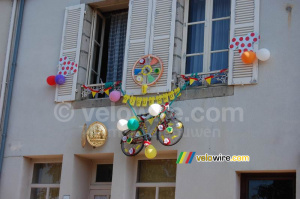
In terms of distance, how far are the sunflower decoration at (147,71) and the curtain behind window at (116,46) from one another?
2.60ft

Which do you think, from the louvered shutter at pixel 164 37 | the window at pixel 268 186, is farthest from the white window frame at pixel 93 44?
the window at pixel 268 186

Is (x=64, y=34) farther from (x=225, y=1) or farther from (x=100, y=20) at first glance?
(x=225, y=1)

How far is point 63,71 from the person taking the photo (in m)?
10.9

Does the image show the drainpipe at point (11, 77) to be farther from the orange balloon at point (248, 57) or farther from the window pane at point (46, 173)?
the orange balloon at point (248, 57)

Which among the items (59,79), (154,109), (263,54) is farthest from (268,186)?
(59,79)

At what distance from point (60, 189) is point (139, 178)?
1393 millimetres

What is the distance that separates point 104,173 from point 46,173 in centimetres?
115

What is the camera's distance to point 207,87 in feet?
31.5

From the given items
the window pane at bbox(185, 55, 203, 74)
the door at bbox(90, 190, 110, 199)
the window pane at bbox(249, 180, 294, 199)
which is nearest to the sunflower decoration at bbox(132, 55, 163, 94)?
the window pane at bbox(185, 55, 203, 74)

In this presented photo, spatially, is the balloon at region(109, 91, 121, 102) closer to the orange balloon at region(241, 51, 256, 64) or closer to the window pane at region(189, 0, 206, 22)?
the window pane at region(189, 0, 206, 22)

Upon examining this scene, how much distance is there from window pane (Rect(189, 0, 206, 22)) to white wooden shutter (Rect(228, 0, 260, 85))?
2.84ft

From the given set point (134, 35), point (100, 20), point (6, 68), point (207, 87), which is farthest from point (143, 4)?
point (6, 68)

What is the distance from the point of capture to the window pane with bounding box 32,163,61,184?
35.8 feet

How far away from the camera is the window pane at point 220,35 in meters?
10.1
